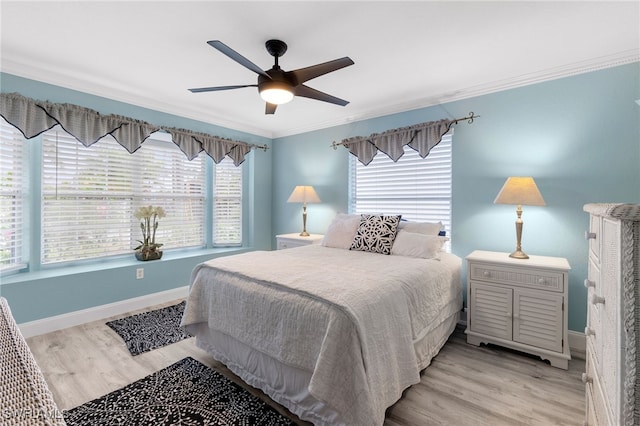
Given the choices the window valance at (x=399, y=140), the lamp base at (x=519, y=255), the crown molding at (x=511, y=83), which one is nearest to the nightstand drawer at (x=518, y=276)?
the lamp base at (x=519, y=255)

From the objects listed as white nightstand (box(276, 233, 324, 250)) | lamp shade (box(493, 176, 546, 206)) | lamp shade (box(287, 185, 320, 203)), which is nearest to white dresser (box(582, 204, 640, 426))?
lamp shade (box(493, 176, 546, 206))

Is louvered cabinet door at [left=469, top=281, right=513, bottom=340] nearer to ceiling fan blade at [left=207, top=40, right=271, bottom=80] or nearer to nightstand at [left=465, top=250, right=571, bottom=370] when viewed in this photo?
nightstand at [left=465, top=250, right=571, bottom=370]

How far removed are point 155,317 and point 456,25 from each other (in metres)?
3.83

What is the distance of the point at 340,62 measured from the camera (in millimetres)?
1878

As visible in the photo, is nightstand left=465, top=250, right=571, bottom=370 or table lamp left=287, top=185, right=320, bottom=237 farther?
table lamp left=287, top=185, right=320, bottom=237

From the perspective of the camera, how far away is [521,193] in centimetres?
247

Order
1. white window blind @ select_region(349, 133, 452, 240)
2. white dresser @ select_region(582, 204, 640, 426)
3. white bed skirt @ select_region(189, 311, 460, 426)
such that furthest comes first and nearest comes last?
white window blind @ select_region(349, 133, 452, 240), white bed skirt @ select_region(189, 311, 460, 426), white dresser @ select_region(582, 204, 640, 426)

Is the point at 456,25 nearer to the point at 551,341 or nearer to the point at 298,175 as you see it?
the point at 551,341

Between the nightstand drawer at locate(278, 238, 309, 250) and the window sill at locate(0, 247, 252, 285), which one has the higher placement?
the nightstand drawer at locate(278, 238, 309, 250)

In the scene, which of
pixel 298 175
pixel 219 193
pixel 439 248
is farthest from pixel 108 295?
pixel 439 248

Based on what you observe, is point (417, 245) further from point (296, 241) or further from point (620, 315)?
point (620, 315)

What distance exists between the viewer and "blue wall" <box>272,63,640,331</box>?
7.86 ft

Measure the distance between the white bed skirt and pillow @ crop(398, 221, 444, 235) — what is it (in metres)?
0.85

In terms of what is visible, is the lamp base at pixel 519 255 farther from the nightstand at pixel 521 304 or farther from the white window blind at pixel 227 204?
the white window blind at pixel 227 204
